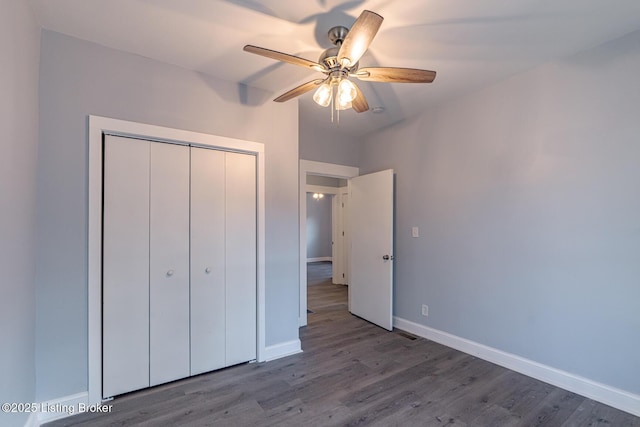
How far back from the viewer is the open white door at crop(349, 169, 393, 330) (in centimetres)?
366

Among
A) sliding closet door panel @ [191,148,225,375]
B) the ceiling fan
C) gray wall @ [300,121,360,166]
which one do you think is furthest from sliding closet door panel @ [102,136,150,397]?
gray wall @ [300,121,360,166]

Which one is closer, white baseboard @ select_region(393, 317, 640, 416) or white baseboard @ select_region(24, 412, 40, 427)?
white baseboard @ select_region(24, 412, 40, 427)

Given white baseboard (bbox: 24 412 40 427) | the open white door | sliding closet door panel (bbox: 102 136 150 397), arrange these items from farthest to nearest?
the open white door, sliding closet door panel (bbox: 102 136 150 397), white baseboard (bbox: 24 412 40 427)

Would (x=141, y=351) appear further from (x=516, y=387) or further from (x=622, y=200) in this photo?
(x=622, y=200)

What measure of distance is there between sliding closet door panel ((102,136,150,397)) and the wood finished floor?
0.24 meters

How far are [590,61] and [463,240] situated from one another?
1.75 metres

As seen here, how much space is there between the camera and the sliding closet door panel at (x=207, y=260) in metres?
2.54

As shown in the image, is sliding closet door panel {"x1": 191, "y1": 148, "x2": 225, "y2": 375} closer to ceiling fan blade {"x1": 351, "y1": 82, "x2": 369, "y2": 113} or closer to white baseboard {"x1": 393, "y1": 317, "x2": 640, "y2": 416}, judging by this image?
ceiling fan blade {"x1": 351, "y1": 82, "x2": 369, "y2": 113}

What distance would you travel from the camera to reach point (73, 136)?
2.07 metres

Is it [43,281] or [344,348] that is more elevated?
[43,281]

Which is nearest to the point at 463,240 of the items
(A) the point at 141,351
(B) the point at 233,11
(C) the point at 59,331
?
(B) the point at 233,11

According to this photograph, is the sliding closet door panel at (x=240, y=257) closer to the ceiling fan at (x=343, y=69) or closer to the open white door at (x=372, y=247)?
the ceiling fan at (x=343, y=69)

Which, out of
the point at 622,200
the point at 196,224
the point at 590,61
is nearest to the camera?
Result: the point at 622,200

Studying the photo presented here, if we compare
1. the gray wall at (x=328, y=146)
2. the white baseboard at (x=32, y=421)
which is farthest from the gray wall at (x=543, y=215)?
the white baseboard at (x=32, y=421)
